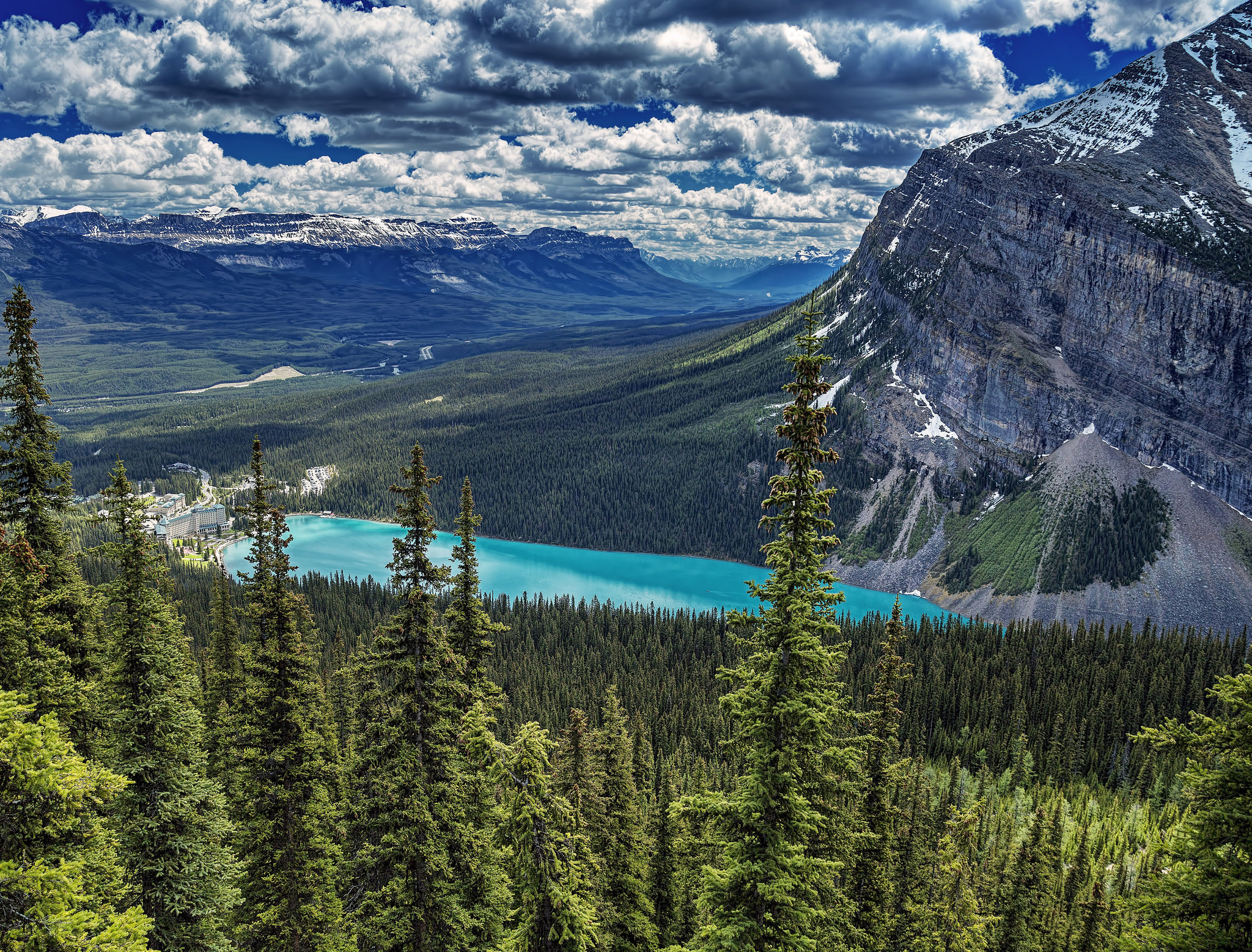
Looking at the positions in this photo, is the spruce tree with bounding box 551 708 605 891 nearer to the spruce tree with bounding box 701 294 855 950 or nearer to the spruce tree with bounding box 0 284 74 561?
the spruce tree with bounding box 701 294 855 950

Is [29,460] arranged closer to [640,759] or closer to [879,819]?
[640,759]

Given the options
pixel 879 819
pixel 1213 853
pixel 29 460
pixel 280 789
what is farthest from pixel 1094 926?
pixel 29 460

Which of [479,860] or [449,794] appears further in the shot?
[479,860]

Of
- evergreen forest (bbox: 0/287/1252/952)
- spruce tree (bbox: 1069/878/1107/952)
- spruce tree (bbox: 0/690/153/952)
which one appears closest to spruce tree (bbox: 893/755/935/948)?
evergreen forest (bbox: 0/287/1252/952)

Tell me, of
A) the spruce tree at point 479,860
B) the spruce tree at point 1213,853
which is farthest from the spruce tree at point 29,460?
the spruce tree at point 1213,853

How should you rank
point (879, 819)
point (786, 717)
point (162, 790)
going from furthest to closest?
point (879, 819) < point (162, 790) < point (786, 717)

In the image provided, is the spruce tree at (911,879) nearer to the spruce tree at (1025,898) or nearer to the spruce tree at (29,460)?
the spruce tree at (1025,898)

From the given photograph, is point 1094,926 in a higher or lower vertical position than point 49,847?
lower
